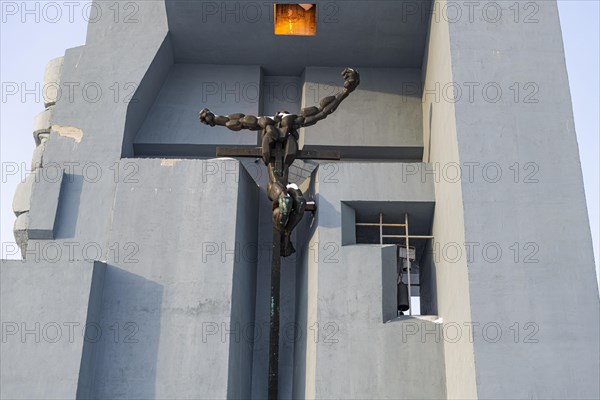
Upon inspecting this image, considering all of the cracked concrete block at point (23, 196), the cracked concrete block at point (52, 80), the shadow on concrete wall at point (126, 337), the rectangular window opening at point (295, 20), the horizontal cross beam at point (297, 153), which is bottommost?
the shadow on concrete wall at point (126, 337)

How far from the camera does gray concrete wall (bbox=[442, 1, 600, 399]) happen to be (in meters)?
8.28

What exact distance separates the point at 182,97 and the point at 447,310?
5999 millimetres

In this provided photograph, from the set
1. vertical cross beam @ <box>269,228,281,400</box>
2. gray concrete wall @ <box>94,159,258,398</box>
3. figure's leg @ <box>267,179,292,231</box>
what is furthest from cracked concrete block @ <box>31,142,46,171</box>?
vertical cross beam @ <box>269,228,281,400</box>

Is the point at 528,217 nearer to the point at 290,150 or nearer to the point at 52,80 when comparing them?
the point at 290,150

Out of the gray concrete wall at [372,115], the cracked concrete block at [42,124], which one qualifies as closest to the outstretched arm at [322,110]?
the gray concrete wall at [372,115]

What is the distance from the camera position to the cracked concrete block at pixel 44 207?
36.7 ft

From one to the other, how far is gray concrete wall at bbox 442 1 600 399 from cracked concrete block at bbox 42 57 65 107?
665 centimetres

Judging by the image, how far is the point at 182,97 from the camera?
13.1 metres

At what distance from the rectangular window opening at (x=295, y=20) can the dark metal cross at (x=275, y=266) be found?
2.46 m

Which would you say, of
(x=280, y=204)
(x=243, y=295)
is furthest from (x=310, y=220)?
(x=243, y=295)

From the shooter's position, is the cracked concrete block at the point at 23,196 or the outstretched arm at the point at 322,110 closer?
the outstretched arm at the point at 322,110

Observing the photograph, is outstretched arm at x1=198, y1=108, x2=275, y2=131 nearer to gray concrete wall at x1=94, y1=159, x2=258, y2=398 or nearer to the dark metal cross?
the dark metal cross

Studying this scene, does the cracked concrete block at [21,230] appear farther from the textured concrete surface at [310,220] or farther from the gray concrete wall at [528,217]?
the gray concrete wall at [528,217]

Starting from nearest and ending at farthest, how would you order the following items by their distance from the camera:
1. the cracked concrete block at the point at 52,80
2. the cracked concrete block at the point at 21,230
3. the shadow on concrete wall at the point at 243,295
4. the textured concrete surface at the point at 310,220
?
the textured concrete surface at the point at 310,220 → the shadow on concrete wall at the point at 243,295 → the cracked concrete block at the point at 21,230 → the cracked concrete block at the point at 52,80
